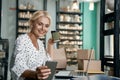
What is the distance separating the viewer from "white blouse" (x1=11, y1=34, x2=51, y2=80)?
1896mm

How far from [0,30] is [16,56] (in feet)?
22.6

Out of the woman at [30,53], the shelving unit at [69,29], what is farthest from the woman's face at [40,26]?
the shelving unit at [69,29]

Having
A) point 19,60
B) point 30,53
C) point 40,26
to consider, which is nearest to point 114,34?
point 40,26

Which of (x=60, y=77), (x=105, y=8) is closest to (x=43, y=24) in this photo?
(x=60, y=77)

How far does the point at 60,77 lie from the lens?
2.65 meters

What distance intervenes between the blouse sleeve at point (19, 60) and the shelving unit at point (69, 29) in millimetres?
7158

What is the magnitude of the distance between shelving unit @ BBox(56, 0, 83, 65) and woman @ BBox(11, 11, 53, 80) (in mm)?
6966

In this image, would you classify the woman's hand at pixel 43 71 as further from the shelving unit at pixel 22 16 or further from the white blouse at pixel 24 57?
the shelving unit at pixel 22 16

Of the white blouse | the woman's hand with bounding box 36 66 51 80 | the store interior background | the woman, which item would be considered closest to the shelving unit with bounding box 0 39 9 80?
the woman

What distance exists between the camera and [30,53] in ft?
6.47

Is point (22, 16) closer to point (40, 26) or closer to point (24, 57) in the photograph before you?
point (40, 26)

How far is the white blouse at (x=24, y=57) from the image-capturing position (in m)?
1.90

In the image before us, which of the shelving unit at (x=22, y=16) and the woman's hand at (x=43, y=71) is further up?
the shelving unit at (x=22, y=16)

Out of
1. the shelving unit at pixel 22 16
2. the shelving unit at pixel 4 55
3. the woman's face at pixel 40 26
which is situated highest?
the shelving unit at pixel 22 16
